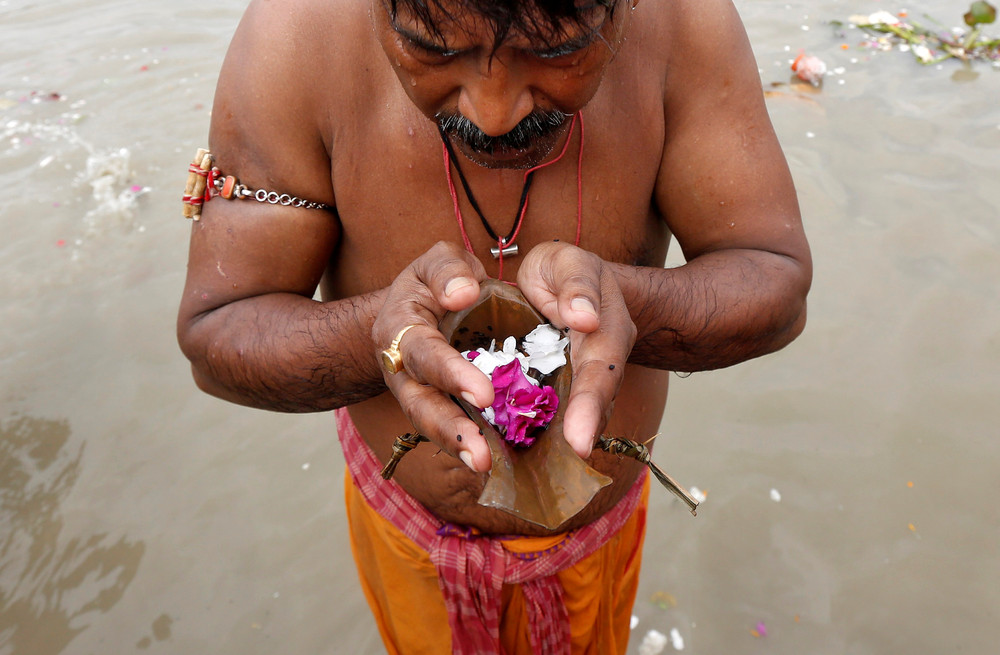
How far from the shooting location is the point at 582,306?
1238mm

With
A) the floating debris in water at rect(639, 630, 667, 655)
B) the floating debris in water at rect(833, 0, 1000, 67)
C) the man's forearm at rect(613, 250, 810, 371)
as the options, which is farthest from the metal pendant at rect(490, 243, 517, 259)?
the floating debris in water at rect(833, 0, 1000, 67)

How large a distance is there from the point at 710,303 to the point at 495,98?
681 millimetres

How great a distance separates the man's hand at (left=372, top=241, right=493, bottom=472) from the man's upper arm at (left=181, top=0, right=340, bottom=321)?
0.40 metres

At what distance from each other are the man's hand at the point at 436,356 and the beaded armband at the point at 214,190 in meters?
0.40

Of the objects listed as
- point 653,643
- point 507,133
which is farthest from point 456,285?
point 653,643

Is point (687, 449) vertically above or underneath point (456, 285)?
underneath

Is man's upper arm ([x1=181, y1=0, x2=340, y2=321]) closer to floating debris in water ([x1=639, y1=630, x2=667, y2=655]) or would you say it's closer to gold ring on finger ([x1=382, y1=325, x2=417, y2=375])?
gold ring on finger ([x1=382, y1=325, x2=417, y2=375])

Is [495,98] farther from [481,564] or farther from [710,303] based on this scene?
[481,564]

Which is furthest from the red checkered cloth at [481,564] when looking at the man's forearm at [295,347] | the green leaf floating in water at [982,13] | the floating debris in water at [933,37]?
the green leaf floating in water at [982,13]

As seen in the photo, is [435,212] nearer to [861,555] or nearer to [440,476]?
[440,476]

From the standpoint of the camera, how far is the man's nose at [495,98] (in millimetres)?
1300

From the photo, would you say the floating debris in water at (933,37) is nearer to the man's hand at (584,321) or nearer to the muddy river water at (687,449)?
the muddy river water at (687,449)

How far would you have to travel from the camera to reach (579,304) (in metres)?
1.24

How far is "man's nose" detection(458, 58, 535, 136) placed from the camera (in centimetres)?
130
